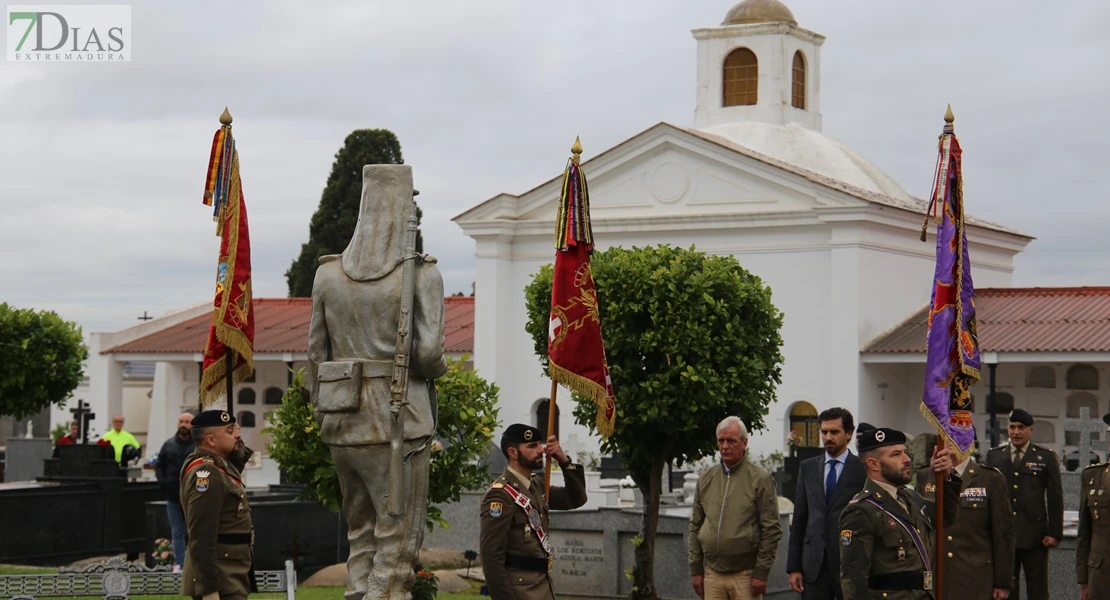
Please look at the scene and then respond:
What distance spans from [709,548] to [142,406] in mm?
39978

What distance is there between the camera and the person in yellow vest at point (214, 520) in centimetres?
766

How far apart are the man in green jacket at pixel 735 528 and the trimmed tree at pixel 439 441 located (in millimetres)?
4137

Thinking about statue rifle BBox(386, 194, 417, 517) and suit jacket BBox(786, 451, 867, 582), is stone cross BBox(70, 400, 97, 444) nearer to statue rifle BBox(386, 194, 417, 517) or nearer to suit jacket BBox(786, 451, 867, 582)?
suit jacket BBox(786, 451, 867, 582)

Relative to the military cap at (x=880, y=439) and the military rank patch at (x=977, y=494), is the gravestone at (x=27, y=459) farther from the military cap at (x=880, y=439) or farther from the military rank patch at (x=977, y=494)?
the military cap at (x=880, y=439)

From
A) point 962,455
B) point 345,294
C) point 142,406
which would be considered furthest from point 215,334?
point 142,406

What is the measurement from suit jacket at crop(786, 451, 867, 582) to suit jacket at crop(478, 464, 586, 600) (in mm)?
2016

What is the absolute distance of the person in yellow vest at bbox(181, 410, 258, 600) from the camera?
7.66 meters

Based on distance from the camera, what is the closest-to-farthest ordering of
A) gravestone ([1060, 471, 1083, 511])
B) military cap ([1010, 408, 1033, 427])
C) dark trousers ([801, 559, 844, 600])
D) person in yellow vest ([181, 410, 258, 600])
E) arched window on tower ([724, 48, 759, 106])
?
person in yellow vest ([181, 410, 258, 600]) → dark trousers ([801, 559, 844, 600]) → military cap ([1010, 408, 1033, 427]) → gravestone ([1060, 471, 1083, 511]) → arched window on tower ([724, 48, 759, 106])

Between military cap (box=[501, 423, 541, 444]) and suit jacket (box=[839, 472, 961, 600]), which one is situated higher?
military cap (box=[501, 423, 541, 444])

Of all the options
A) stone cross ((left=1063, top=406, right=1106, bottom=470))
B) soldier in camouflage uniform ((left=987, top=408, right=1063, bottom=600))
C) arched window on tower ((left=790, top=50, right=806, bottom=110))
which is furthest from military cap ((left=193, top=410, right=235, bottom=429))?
arched window on tower ((left=790, top=50, right=806, bottom=110))

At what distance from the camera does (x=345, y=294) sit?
23.3ft

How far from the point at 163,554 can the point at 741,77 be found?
2429 centimetres

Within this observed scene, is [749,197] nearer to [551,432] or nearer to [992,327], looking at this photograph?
[992,327]

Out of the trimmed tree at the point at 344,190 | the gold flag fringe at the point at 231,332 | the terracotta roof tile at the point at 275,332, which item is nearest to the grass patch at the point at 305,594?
the gold flag fringe at the point at 231,332
